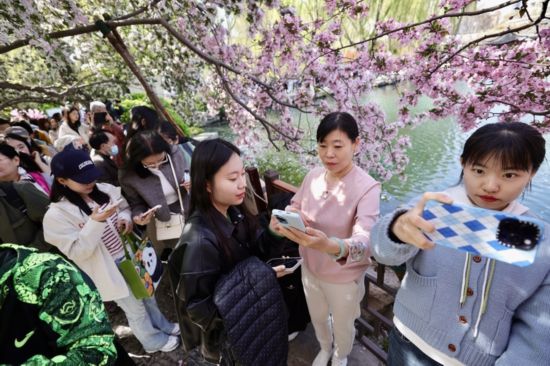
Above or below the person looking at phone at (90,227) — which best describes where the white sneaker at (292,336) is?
below

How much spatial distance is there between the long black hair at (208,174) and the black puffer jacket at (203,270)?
0.06 ft

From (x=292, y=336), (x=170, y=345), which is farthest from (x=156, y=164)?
(x=292, y=336)

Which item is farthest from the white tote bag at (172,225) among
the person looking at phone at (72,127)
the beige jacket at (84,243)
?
the person looking at phone at (72,127)

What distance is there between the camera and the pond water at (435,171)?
8953 mm

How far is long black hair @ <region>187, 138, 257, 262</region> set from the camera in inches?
63.8

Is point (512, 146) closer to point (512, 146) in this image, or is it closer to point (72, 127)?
point (512, 146)

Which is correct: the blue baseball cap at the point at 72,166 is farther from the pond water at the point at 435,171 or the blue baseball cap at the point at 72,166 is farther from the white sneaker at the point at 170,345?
the pond water at the point at 435,171

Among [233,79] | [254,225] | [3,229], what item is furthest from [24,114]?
[254,225]

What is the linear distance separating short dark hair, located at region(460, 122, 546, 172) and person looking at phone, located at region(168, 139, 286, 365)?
117 cm

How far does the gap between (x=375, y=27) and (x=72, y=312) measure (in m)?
6.05

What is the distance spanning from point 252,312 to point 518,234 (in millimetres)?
1270

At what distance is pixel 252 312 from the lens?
4.93 ft

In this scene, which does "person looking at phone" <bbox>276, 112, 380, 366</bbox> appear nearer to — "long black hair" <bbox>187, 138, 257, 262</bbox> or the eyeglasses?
"long black hair" <bbox>187, 138, 257, 262</bbox>

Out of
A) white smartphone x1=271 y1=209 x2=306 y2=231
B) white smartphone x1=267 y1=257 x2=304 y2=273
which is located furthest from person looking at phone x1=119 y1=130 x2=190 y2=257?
white smartphone x1=271 y1=209 x2=306 y2=231
